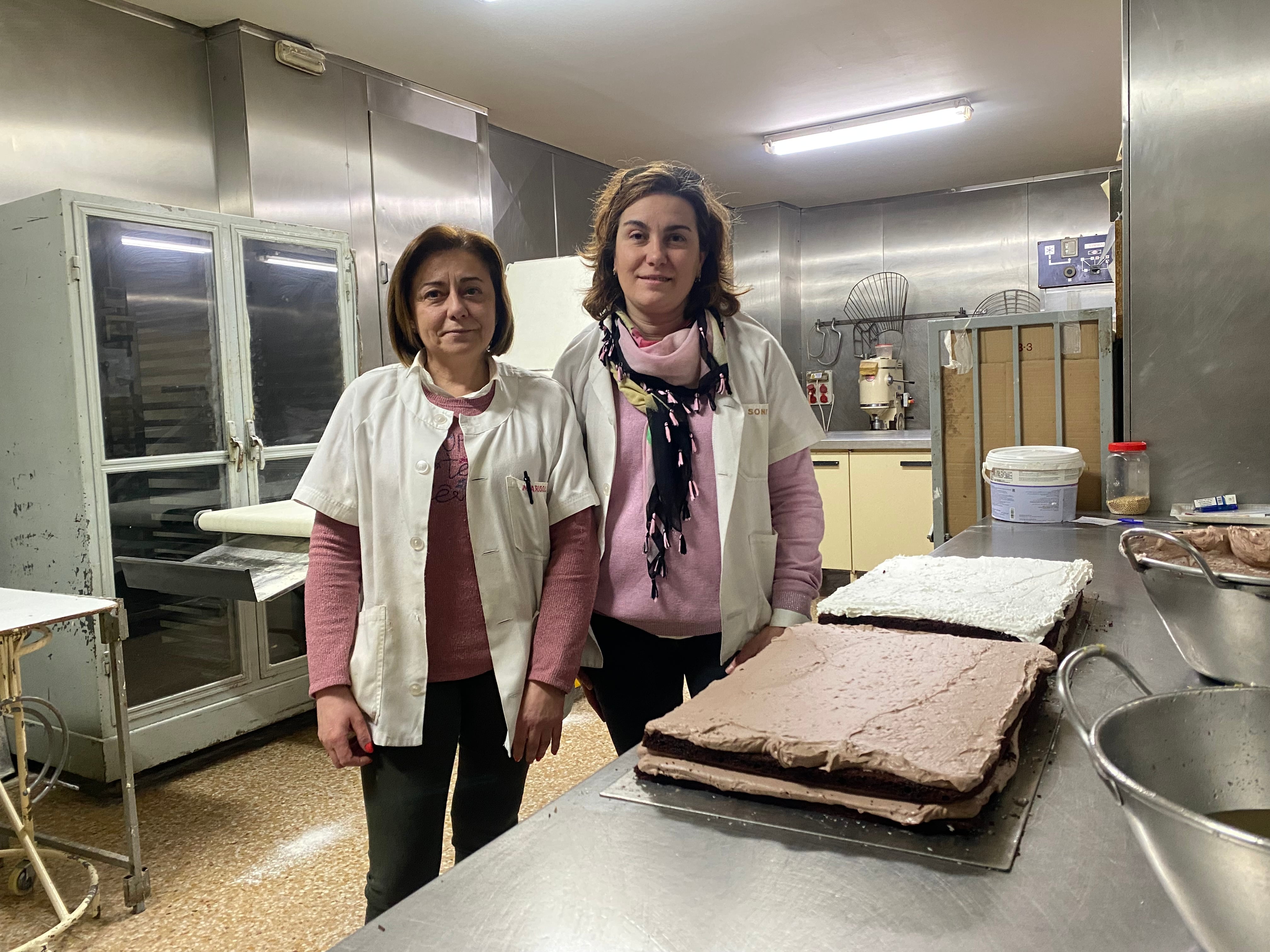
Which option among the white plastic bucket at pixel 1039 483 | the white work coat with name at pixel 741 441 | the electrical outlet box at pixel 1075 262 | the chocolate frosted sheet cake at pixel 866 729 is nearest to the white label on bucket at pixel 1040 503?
the white plastic bucket at pixel 1039 483

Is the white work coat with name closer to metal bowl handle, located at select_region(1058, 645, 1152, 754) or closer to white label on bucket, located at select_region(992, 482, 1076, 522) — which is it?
metal bowl handle, located at select_region(1058, 645, 1152, 754)

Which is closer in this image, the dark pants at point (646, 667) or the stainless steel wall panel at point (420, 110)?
the dark pants at point (646, 667)

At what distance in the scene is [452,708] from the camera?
135cm

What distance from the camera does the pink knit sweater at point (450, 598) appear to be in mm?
1328

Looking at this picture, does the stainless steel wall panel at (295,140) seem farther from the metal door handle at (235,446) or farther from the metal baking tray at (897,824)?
the metal baking tray at (897,824)

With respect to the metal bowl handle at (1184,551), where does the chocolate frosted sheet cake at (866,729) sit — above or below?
below

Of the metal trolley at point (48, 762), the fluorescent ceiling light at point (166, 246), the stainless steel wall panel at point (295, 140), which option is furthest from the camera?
the stainless steel wall panel at point (295, 140)

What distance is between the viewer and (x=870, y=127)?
4.66m

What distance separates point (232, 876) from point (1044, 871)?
7.33ft

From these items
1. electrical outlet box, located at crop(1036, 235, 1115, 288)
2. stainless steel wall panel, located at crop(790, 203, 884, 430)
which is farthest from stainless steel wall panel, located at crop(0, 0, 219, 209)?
electrical outlet box, located at crop(1036, 235, 1115, 288)

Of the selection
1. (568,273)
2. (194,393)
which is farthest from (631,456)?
(568,273)

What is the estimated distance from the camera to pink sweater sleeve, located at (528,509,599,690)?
1349 mm

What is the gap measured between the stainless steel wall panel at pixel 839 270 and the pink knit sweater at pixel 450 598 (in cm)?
526

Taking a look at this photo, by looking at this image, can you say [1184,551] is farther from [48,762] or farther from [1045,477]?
[48,762]
